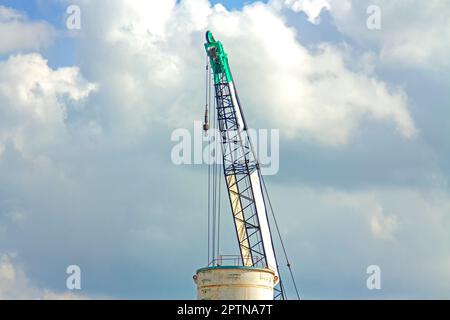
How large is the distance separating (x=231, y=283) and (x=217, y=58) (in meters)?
38.5

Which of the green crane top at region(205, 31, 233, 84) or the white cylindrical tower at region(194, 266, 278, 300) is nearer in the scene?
the white cylindrical tower at region(194, 266, 278, 300)

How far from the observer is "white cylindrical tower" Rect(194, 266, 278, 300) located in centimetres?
8175

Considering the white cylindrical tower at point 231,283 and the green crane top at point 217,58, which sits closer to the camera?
the white cylindrical tower at point 231,283

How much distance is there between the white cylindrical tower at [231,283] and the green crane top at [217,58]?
116ft

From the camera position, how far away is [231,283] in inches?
3226

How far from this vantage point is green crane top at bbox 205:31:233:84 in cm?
10781

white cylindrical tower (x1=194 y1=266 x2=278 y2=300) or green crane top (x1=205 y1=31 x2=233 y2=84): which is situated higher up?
green crane top (x1=205 y1=31 x2=233 y2=84)

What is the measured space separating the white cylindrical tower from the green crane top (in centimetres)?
3548

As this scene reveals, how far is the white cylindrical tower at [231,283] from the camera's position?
268 ft
